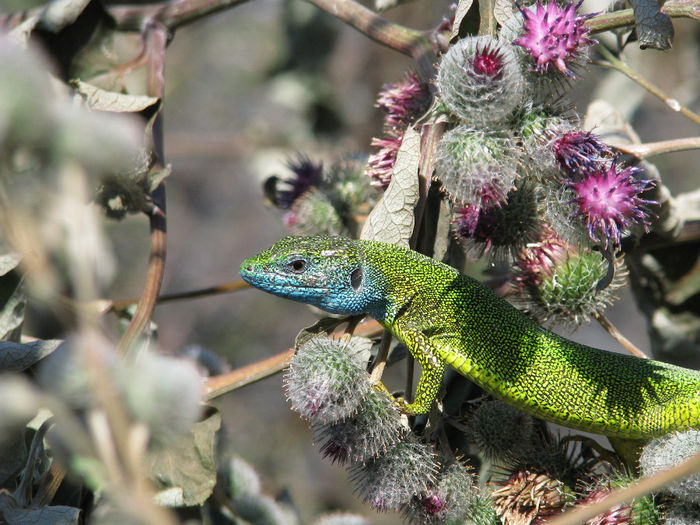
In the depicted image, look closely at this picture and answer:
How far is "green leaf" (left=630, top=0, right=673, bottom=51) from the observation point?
1.90 meters

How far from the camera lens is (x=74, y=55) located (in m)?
2.88

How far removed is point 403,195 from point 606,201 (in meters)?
0.59

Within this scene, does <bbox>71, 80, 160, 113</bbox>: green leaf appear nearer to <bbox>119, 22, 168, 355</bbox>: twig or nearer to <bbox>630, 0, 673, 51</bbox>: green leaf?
<bbox>119, 22, 168, 355</bbox>: twig

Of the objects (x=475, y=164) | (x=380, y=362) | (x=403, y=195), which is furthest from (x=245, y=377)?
(x=475, y=164)

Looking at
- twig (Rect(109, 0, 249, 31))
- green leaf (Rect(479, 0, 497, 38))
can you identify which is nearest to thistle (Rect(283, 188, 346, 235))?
twig (Rect(109, 0, 249, 31))

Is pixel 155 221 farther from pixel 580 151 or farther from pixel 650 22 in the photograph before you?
pixel 650 22

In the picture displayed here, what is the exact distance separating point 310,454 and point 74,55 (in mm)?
5654

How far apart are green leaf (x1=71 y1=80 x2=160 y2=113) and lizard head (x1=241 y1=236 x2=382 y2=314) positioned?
85cm

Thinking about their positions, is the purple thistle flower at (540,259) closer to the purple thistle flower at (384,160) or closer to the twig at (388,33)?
the purple thistle flower at (384,160)

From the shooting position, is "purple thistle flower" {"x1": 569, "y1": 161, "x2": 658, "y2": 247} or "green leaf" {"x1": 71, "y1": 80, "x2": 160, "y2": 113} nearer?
"purple thistle flower" {"x1": 569, "y1": 161, "x2": 658, "y2": 247}

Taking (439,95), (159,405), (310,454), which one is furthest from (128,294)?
(159,405)

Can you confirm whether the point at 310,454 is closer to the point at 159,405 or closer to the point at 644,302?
the point at 644,302

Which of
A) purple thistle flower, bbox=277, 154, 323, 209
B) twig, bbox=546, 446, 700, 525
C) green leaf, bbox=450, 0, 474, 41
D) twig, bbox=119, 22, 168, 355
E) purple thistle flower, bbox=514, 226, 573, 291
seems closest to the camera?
twig, bbox=546, 446, 700, 525

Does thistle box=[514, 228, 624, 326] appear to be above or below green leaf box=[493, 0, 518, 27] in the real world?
below
